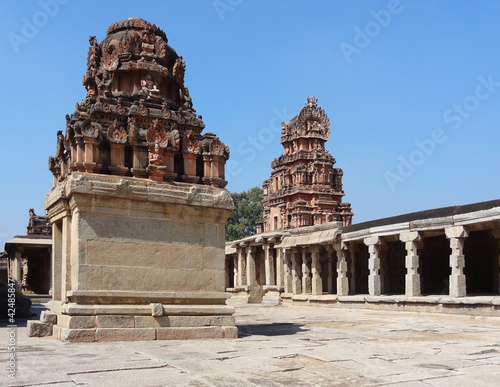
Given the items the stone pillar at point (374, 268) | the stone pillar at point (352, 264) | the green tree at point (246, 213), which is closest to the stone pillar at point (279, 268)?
the stone pillar at point (352, 264)

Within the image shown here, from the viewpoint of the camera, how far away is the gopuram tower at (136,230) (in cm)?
847

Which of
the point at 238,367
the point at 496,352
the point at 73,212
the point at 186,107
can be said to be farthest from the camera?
the point at 186,107

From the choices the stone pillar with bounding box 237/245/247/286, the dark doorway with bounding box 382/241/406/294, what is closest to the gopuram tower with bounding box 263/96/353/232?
the stone pillar with bounding box 237/245/247/286

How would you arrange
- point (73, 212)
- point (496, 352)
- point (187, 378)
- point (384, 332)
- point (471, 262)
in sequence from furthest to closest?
point (471, 262)
point (384, 332)
point (73, 212)
point (496, 352)
point (187, 378)

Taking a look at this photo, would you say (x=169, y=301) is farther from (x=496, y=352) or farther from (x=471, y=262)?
(x=471, y=262)

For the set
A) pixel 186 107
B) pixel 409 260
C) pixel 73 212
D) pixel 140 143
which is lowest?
pixel 409 260

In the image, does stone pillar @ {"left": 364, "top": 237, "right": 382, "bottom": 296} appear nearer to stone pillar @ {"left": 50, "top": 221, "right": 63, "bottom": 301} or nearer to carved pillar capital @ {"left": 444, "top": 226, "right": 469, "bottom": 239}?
carved pillar capital @ {"left": 444, "top": 226, "right": 469, "bottom": 239}

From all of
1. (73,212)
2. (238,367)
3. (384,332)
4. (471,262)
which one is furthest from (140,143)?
(471,262)

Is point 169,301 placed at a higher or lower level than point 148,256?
lower

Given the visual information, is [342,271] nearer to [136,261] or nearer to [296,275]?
[296,275]

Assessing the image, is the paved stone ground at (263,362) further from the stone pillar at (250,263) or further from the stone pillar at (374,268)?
the stone pillar at (250,263)

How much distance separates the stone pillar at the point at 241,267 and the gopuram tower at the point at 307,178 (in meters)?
14.4

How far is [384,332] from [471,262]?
1383 centimetres

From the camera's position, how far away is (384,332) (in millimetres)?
10578
